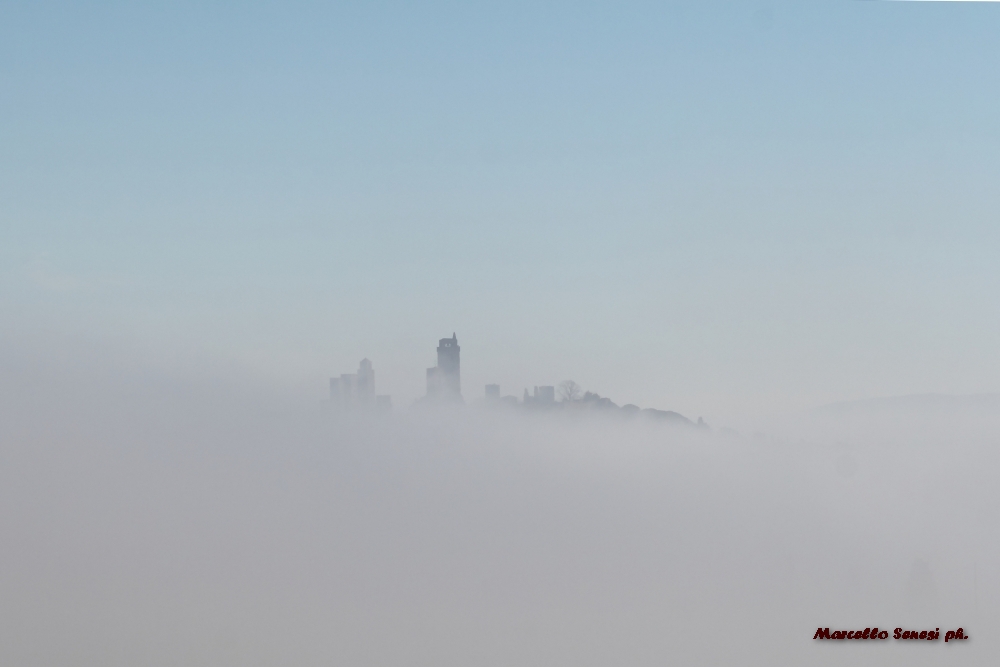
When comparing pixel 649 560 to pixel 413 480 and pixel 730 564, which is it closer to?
pixel 730 564

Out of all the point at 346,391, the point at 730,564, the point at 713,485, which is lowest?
the point at 730,564

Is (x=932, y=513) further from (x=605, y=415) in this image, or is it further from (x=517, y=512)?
(x=517, y=512)

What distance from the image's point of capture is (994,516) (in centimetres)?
1084

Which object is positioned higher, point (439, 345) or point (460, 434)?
point (439, 345)

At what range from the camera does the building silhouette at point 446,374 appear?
10.6m

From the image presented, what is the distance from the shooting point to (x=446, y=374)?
34.8 ft

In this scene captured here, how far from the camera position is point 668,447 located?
10805mm

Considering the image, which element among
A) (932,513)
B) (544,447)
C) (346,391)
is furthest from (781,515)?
(346,391)

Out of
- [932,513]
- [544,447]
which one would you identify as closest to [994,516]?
[932,513]

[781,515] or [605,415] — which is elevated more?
[605,415]

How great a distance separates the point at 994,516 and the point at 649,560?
317 cm

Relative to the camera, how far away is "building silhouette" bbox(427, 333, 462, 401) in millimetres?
10562

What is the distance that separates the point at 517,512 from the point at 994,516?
170 inches

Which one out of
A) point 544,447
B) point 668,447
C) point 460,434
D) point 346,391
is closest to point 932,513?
point 668,447
